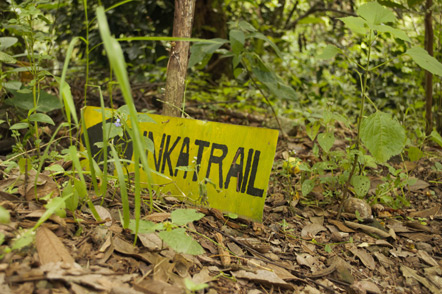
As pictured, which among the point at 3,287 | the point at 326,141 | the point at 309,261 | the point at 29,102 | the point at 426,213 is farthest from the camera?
the point at 29,102

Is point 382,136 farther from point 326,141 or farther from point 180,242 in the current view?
point 180,242

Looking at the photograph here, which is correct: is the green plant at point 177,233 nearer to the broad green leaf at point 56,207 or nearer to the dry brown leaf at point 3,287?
the broad green leaf at point 56,207

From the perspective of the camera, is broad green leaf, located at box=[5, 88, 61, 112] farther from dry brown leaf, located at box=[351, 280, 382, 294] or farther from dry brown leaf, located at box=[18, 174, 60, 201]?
dry brown leaf, located at box=[351, 280, 382, 294]

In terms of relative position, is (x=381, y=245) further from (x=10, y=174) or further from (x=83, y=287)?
(x=10, y=174)

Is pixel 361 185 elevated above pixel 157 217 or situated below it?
above

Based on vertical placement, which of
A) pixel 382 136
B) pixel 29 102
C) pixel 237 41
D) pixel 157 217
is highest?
pixel 237 41

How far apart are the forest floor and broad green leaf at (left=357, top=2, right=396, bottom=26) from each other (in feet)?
2.86

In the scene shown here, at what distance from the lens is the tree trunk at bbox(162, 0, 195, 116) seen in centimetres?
181

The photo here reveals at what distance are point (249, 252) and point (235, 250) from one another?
0.06 meters

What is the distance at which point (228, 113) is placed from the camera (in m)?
2.99

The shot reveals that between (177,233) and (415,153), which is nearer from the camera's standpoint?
(177,233)

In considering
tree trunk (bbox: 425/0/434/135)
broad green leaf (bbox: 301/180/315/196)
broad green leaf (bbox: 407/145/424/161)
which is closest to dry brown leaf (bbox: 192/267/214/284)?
broad green leaf (bbox: 301/180/315/196)

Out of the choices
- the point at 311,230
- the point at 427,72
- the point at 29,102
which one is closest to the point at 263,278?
the point at 311,230

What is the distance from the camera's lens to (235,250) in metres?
1.31
